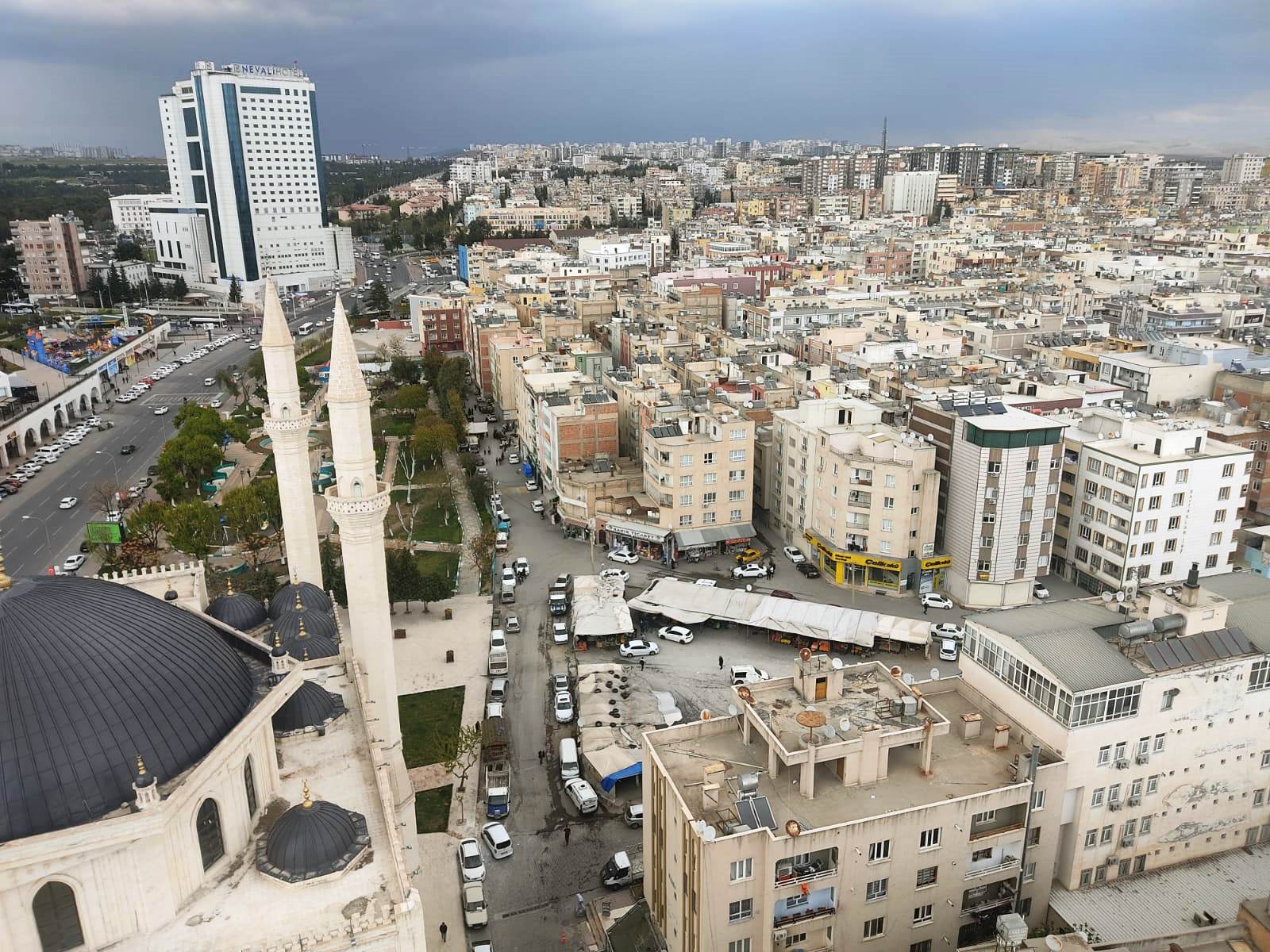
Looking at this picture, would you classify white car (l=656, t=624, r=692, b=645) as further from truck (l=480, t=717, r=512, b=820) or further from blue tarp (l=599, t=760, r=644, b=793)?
blue tarp (l=599, t=760, r=644, b=793)

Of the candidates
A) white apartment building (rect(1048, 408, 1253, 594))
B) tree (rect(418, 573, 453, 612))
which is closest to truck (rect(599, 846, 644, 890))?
tree (rect(418, 573, 453, 612))

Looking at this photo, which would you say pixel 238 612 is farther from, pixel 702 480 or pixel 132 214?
pixel 132 214

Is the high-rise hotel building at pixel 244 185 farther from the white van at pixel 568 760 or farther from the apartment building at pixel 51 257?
the white van at pixel 568 760

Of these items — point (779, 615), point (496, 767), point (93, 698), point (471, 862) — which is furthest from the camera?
point (779, 615)

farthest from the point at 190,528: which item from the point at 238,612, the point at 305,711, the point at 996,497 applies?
the point at 996,497

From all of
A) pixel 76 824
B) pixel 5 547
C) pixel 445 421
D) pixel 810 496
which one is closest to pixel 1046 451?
pixel 810 496
